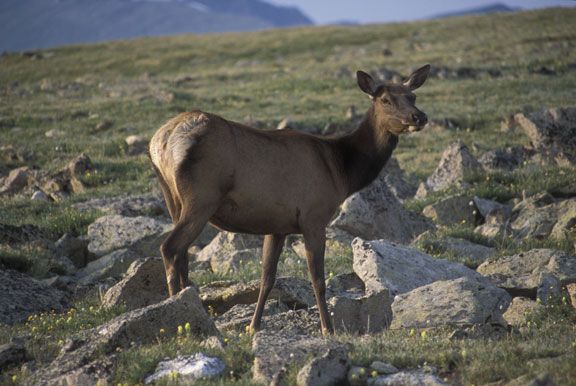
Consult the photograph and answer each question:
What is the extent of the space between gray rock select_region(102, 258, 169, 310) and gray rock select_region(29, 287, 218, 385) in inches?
72.5

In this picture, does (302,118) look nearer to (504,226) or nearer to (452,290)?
(504,226)

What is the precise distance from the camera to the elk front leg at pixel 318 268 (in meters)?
7.18

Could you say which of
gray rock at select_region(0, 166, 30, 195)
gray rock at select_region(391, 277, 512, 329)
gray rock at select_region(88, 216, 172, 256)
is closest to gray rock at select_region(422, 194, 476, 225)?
gray rock at select_region(391, 277, 512, 329)

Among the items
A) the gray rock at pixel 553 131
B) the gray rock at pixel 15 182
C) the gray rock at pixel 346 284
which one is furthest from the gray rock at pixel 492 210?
the gray rock at pixel 15 182

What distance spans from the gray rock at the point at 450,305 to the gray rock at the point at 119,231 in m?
5.80

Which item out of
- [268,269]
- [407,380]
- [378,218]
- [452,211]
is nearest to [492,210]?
[452,211]

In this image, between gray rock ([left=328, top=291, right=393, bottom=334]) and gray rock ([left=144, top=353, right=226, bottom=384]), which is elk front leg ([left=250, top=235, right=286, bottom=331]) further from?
gray rock ([left=144, top=353, right=226, bottom=384])

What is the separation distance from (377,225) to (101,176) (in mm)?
9009

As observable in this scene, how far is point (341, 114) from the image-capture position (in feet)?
83.7

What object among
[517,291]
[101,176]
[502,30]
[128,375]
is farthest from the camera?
[502,30]

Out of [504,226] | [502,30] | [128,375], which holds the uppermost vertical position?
[502,30]

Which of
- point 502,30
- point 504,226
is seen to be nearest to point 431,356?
point 504,226

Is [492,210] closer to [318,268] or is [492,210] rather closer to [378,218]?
[378,218]

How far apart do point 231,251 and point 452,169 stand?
7090 millimetres
